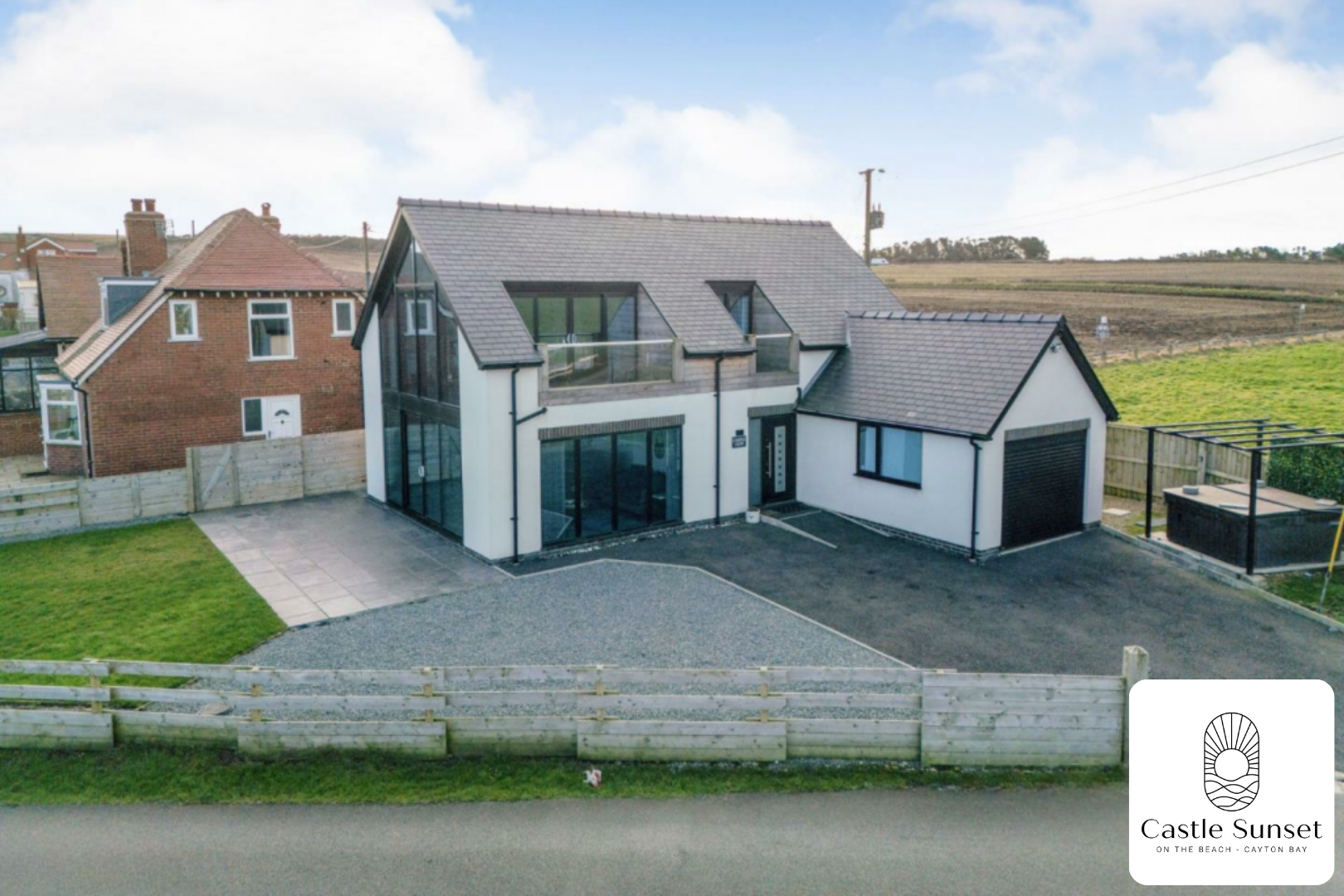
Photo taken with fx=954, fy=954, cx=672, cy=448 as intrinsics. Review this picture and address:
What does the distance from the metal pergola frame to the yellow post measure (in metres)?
1.06

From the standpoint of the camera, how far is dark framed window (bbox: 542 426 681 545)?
60.3 feet

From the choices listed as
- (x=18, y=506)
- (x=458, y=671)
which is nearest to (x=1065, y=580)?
(x=458, y=671)

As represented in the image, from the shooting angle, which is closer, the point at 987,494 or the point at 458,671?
the point at 458,671

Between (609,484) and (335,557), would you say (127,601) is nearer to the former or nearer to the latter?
(335,557)

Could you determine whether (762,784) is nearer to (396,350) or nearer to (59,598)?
(59,598)

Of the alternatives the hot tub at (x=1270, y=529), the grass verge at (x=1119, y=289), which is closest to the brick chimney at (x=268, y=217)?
the hot tub at (x=1270, y=529)

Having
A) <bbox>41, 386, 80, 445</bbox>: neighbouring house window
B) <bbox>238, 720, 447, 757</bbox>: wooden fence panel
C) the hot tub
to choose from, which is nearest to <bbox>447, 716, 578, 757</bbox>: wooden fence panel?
<bbox>238, 720, 447, 757</bbox>: wooden fence panel

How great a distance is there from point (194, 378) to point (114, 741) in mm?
16625

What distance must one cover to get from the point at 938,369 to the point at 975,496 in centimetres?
316

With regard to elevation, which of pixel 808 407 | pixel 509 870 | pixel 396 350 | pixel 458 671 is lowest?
pixel 509 870

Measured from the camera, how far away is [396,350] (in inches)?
826

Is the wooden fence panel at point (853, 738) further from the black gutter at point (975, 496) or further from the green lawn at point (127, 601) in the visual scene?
the green lawn at point (127, 601)

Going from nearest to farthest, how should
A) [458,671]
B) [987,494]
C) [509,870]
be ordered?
[509,870]
[458,671]
[987,494]

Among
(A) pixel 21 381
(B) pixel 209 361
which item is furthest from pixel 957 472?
(A) pixel 21 381
